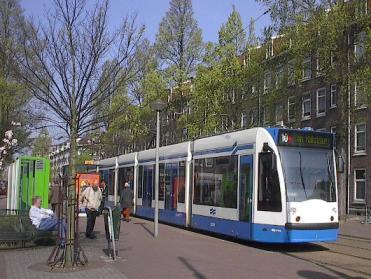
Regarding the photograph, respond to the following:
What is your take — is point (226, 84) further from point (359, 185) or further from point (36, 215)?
point (36, 215)

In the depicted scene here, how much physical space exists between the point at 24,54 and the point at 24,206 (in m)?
9.96

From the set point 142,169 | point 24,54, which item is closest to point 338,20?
point 142,169

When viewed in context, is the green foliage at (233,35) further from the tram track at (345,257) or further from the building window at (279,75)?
the tram track at (345,257)

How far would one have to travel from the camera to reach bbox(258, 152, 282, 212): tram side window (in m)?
14.2

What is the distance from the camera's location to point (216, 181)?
17.1m

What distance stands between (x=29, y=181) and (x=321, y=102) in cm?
2801

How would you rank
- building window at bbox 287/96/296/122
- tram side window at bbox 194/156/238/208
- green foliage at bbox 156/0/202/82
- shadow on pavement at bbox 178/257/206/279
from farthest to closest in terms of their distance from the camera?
green foliage at bbox 156/0/202/82
building window at bbox 287/96/296/122
tram side window at bbox 194/156/238/208
shadow on pavement at bbox 178/257/206/279

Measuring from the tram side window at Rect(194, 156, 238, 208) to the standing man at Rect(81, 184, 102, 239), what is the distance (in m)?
3.34

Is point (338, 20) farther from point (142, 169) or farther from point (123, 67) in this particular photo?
point (123, 67)

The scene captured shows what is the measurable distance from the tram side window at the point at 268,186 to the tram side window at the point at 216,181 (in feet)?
4.28

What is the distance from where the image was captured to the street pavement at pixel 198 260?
1007 centimetres

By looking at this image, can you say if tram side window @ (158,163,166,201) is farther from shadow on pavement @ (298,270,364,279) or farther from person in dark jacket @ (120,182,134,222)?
shadow on pavement @ (298,270,364,279)

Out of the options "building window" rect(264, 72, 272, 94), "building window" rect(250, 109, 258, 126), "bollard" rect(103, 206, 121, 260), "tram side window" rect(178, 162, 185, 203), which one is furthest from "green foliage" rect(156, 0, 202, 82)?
"bollard" rect(103, 206, 121, 260)

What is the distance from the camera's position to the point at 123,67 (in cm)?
1256
